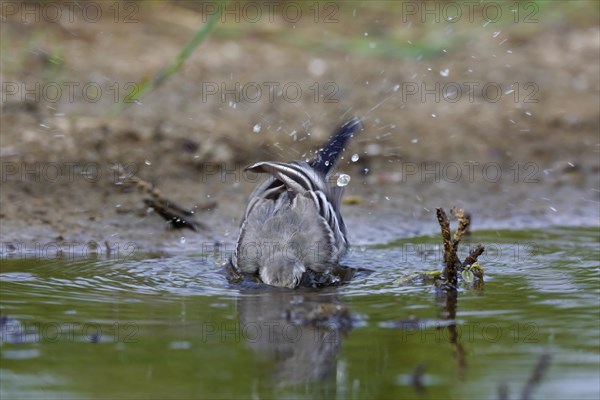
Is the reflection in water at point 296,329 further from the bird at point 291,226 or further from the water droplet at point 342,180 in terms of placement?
the water droplet at point 342,180

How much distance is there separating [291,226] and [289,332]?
1.78 meters

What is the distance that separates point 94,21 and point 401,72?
10.6 ft

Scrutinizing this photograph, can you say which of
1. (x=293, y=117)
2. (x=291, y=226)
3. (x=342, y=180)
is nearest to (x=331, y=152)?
(x=342, y=180)

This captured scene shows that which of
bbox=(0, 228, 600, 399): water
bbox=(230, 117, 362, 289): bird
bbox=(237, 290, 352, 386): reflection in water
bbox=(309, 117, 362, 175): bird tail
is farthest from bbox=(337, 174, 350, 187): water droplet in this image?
bbox=(237, 290, 352, 386): reflection in water

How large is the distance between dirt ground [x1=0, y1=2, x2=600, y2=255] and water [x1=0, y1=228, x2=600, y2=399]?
3.64 feet

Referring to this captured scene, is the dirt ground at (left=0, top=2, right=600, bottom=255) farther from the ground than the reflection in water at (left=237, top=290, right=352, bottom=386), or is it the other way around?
the dirt ground at (left=0, top=2, right=600, bottom=255)

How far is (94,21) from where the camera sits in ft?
37.2

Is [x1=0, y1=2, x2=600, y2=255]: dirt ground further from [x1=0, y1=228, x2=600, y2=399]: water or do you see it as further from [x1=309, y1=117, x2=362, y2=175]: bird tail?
[x1=0, y1=228, x2=600, y2=399]: water

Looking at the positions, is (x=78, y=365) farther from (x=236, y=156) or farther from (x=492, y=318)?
(x=236, y=156)

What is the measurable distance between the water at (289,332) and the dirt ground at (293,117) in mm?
1109

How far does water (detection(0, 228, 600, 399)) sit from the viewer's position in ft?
14.1

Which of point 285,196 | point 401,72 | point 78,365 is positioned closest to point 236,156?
point 285,196

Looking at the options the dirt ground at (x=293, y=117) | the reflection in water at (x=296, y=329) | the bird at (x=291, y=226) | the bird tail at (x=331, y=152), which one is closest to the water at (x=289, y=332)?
the reflection in water at (x=296, y=329)

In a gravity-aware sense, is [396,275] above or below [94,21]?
below
